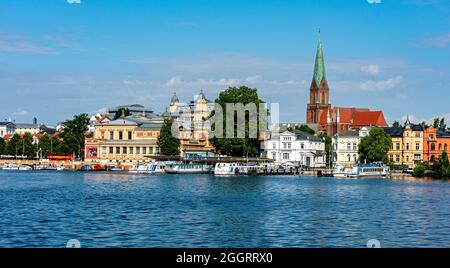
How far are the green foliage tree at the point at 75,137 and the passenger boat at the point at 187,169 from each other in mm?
27413

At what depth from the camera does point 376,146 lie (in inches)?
3132

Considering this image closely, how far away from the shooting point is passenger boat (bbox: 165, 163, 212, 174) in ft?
259

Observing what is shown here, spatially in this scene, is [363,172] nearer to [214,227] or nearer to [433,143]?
[433,143]

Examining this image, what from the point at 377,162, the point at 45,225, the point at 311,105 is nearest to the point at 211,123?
the point at 377,162

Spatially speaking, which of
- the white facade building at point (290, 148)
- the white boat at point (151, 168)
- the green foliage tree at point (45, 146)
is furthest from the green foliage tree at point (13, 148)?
the white facade building at point (290, 148)

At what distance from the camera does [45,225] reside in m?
16.9

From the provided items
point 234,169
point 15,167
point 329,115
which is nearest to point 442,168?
point 234,169

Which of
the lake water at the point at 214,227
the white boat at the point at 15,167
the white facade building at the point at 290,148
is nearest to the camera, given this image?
the lake water at the point at 214,227

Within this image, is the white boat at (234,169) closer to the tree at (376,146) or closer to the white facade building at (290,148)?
the tree at (376,146)

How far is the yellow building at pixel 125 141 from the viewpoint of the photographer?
93.9 metres

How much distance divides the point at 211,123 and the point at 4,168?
3940 cm

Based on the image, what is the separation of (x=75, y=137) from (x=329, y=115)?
42705 mm

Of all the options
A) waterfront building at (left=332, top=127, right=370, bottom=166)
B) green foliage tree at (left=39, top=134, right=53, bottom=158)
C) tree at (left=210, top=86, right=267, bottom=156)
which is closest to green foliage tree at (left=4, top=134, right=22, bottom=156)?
green foliage tree at (left=39, top=134, right=53, bottom=158)

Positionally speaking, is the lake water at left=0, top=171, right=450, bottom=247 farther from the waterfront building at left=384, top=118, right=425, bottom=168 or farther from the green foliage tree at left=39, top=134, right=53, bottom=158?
the green foliage tree at left=39, top=134, right=53, bottom=158
